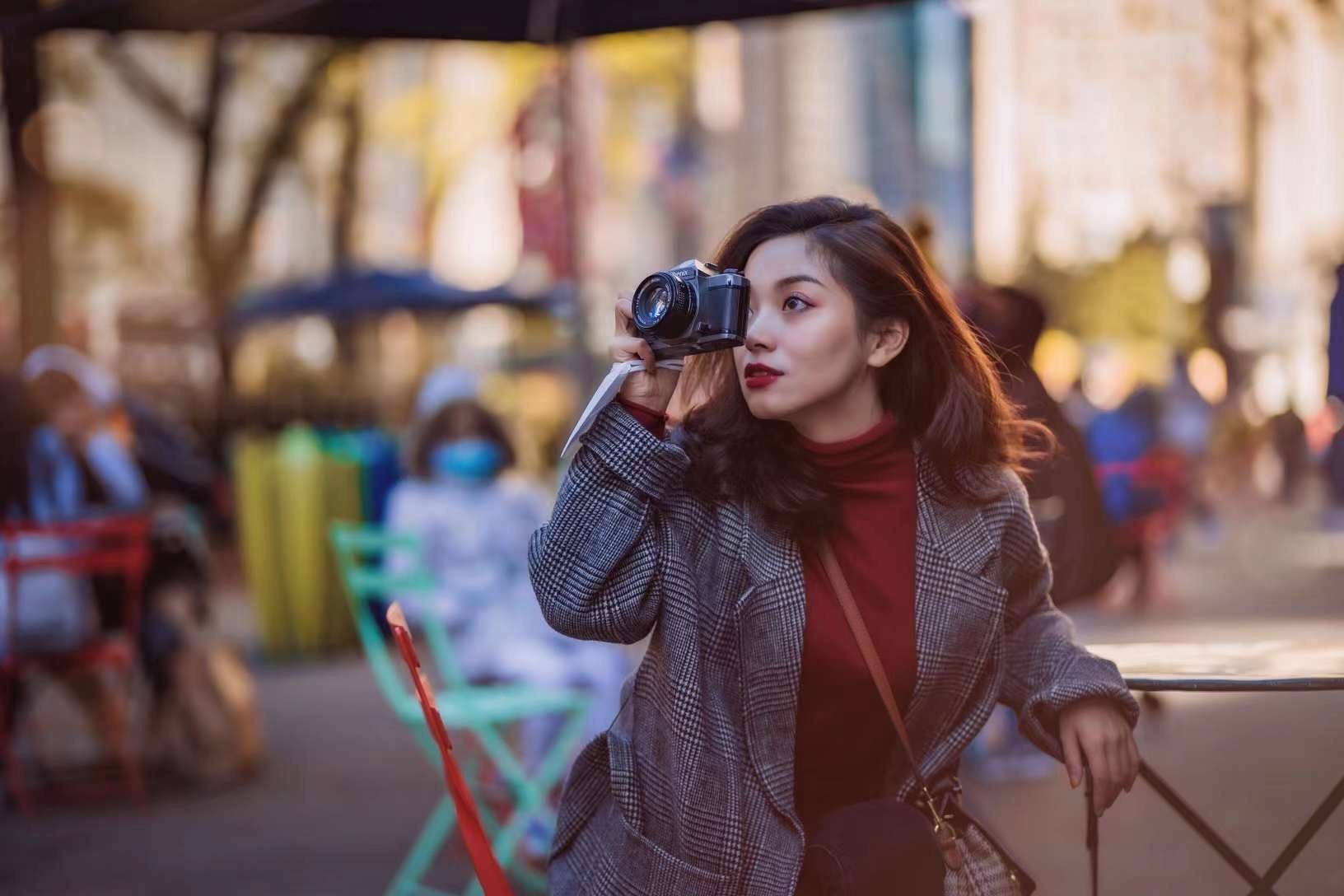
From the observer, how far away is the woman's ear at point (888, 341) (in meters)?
2.63

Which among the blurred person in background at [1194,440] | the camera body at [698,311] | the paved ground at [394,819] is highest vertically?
the camera body at [698,311]

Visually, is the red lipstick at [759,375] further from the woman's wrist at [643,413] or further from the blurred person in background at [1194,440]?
the blurred person in background at [1194,440]

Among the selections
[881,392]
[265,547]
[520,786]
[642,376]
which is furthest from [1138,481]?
[642,376]

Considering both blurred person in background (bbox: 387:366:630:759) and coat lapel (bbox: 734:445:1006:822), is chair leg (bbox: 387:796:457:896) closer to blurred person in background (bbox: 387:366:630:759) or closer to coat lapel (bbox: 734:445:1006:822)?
blurred person in background (bbox: 387:366:630:759)

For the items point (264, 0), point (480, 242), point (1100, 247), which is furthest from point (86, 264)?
point (1100, 247)

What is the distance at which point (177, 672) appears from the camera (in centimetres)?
705

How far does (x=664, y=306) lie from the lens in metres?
2.45

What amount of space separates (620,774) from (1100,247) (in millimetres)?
66129

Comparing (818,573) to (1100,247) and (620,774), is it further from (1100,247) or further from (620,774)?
(1100,247)

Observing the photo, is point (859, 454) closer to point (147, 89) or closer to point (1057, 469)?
point (1057, 469)

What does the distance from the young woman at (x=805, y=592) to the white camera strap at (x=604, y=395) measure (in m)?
0.02

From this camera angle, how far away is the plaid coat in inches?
94.3

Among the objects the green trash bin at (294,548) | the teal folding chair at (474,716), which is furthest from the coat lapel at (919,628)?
the green trash bin at (294,548)

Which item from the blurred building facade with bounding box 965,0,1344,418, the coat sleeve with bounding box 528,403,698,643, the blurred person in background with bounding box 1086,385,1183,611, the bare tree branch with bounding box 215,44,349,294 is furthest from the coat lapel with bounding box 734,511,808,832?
the bare tree branch with bounding box 215,44,349,294
